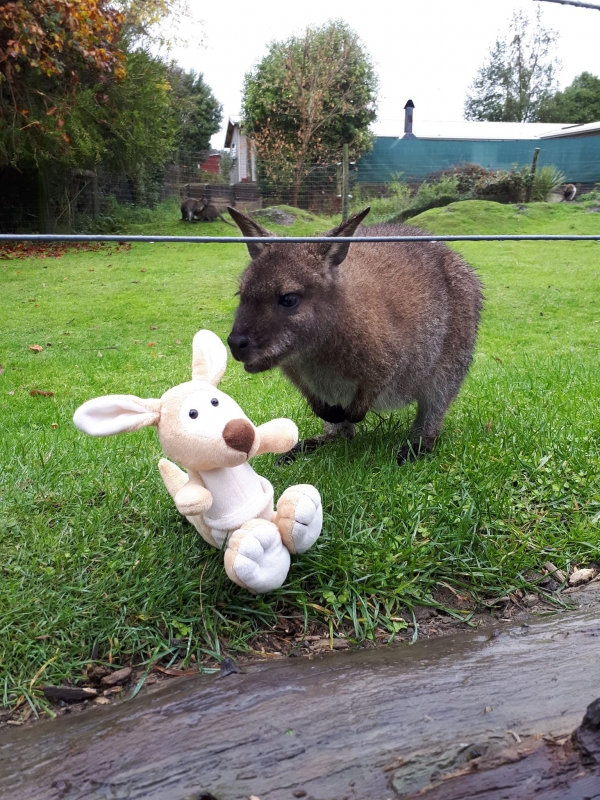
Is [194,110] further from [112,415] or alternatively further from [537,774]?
[537,774]

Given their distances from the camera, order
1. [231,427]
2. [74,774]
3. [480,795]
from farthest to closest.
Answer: [231,427] → [74,774] → [480,795]

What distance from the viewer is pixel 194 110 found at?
45.6ft

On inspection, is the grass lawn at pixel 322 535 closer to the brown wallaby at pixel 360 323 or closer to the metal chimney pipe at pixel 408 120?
the brown wallaby at pixel 360 323

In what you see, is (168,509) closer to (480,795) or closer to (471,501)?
(471,501)

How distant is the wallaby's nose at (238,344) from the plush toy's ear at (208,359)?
20.8 inches

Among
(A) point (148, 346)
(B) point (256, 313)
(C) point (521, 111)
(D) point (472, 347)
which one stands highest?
(C) point (521, 111)

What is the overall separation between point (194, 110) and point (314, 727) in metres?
14.2

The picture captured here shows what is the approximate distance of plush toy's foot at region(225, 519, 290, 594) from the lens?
193 centimetres

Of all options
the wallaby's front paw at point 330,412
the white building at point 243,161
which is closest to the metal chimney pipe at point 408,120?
the white building at point 243,161

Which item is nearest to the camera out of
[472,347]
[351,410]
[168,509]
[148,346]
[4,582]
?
[4,582]

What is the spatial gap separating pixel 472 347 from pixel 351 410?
2.97 ft

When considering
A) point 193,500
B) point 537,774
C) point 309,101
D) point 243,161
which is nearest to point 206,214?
point 309,101

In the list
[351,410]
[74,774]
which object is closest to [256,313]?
[351,410]

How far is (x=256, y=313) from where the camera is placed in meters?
2.77
